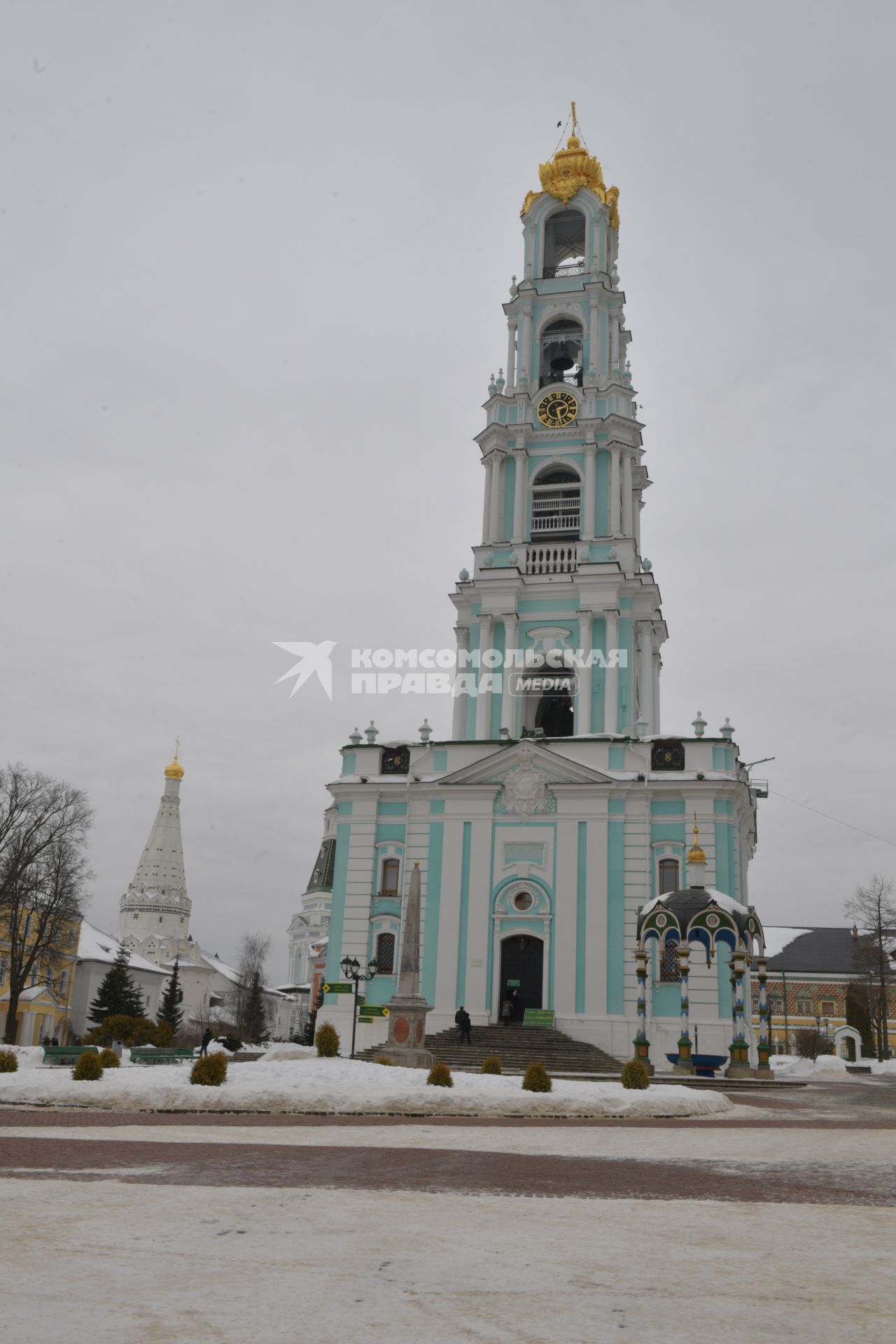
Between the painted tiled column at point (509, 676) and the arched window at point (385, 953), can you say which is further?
the painted tiled column at point (509, 676)

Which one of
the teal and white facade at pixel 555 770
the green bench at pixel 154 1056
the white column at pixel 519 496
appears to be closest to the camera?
the green bench at pixel 154 1056

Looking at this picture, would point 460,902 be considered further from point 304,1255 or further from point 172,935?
point 172,935

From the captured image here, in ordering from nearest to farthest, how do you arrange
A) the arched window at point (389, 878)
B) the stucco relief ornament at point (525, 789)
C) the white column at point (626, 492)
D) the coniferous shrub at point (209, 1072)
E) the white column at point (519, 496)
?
1. the coniferous shrub at point (209, 1072)
2. the stucco relief ornament at point (525, 789)
3. the arched window at point (389, 878)
4. the white column at point (626, 492)
5. the white column at point (519, 496)

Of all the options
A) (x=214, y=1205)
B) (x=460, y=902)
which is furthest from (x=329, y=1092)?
(x=460, y=902)

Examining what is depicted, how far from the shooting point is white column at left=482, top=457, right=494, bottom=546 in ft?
154

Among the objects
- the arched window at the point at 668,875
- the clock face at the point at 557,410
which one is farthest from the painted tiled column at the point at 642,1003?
the clock face at the point at 557,410

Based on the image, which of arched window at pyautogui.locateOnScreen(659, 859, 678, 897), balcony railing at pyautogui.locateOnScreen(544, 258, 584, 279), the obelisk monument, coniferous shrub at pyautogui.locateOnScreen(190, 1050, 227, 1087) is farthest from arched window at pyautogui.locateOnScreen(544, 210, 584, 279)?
coniferous shrub at pyautogui.locateOnScreen(190, 1050, 227, 1087)

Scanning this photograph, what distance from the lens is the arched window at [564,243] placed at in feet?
169

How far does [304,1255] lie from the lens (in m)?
6.20

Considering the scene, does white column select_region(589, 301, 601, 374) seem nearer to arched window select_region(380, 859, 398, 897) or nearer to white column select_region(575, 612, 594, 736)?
white column select_region(575, 612, 594, 736)

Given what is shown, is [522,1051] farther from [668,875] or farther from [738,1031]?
[668,875]

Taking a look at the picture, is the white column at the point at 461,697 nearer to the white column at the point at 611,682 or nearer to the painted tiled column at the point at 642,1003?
the white column at the point at 611,682

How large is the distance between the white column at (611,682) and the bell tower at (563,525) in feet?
0.19

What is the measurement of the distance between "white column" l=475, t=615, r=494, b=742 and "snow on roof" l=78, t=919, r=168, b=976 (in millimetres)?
38697
